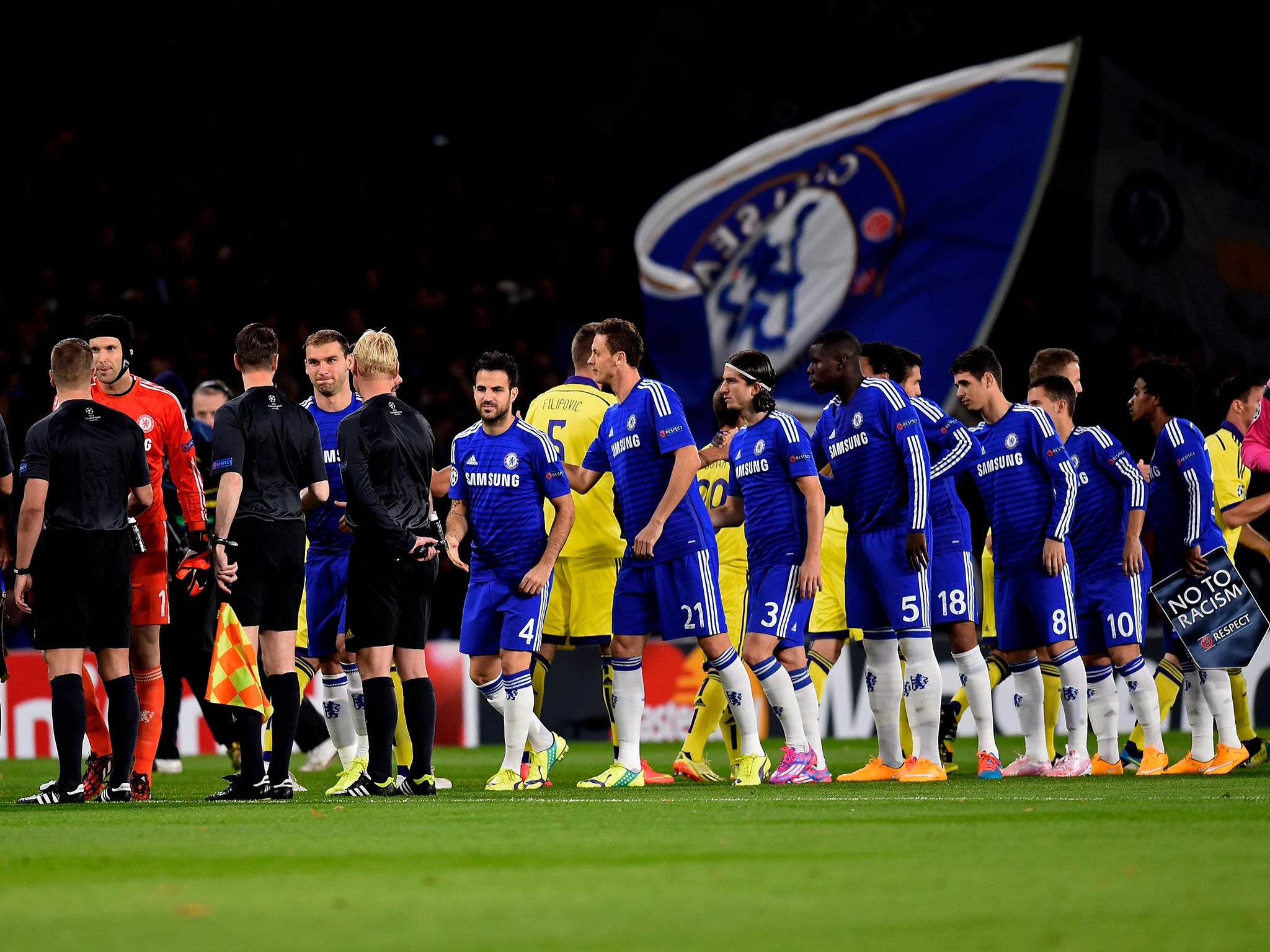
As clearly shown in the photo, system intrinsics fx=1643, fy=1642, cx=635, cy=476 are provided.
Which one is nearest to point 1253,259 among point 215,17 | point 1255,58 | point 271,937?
point 1255,58

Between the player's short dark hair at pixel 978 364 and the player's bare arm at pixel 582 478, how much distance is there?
2318mm

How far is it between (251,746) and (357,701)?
155 centimetres

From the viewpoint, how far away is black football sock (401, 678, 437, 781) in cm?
835

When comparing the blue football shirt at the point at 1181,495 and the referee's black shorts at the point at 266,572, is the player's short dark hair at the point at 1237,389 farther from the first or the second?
the referee's black shorts at the point at 266,572

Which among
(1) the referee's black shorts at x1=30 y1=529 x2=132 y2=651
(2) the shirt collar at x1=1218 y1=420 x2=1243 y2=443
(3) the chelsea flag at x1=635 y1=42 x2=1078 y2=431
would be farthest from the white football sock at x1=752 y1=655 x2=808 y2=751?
(3) the chelsea flag at x1=635 y1=42 x2=1078 y2=431

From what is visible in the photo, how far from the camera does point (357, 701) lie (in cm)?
959

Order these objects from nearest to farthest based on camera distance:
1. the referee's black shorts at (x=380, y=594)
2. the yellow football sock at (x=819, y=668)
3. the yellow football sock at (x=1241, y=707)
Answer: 1. the referee's black shorts at (x=380, y=594)
2. the yellow football sock at (x=819, y=668)
3. the yellow football sock at (x=1241, y=707)

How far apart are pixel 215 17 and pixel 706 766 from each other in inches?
593

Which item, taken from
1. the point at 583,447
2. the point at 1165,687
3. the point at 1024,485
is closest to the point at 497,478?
the point at 583,447

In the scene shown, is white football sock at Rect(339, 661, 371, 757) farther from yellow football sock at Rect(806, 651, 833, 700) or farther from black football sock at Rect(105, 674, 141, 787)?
yellow football sock at Rect(806, 651, 833, 700)

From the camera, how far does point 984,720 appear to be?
31.5ft

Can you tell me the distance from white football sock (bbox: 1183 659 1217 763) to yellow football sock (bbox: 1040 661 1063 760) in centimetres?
81

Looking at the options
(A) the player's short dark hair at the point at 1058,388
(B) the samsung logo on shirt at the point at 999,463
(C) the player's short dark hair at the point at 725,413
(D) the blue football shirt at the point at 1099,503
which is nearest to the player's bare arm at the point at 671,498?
(C) the player's short dark hair at the point at 725,413

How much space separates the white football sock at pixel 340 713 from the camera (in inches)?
363
